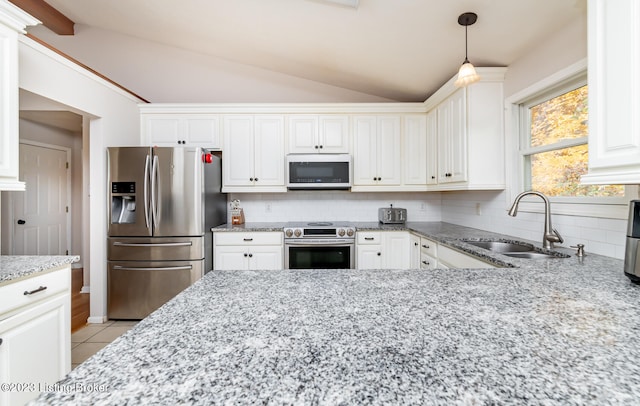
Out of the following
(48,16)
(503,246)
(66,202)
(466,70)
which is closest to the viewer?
(466,70)

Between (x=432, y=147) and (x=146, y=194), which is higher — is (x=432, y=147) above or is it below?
above

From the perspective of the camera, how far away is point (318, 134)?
3279 millimetres

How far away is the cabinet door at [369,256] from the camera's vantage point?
9.80 feet

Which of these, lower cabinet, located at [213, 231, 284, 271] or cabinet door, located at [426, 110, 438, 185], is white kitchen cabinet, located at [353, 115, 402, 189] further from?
lower cabinet, located at [213, 231, 284, 271]

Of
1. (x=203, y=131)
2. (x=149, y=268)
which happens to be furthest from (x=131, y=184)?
(x=203, y=131)

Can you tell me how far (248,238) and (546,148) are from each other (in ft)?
8.94

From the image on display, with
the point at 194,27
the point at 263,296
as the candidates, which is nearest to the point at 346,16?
the point at 194,27

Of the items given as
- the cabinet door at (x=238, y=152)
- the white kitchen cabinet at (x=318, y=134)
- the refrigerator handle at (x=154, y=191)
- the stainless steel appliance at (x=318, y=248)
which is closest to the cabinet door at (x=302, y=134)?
the white kitchen cabinet at (x=318, y=134)

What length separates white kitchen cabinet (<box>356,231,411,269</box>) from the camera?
299cm

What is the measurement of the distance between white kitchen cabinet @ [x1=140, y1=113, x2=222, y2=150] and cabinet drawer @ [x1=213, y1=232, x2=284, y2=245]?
103 cm

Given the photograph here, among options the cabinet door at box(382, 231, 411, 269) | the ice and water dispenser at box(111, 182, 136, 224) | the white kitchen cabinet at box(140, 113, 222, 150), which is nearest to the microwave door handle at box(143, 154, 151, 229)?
the ice and water dispenser at box(111, 182, 136, 224)

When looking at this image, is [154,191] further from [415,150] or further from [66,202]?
[66,202]

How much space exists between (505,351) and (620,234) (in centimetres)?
161

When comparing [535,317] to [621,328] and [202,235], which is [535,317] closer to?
[621,328]
